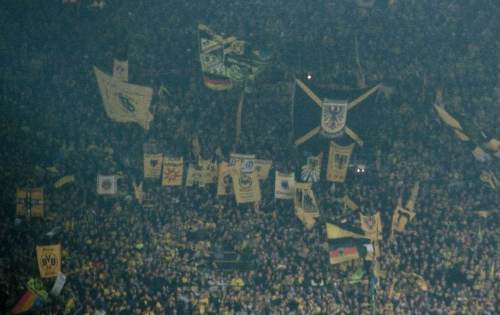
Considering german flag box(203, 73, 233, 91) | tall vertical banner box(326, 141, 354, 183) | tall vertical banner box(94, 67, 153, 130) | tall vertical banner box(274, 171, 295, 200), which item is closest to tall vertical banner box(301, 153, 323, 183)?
tall vertical banner box(326, 141, 354, 183)

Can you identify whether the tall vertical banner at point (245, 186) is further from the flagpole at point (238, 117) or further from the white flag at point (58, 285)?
the white flag at point (58, 285)

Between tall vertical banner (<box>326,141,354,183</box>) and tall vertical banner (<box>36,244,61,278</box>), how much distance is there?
10.2 meters

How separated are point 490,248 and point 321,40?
9.87 m

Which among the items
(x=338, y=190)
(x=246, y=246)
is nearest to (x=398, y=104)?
(x=338, y=190)

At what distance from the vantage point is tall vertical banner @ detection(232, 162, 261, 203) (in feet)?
117

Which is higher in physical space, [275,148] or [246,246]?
[275,148]

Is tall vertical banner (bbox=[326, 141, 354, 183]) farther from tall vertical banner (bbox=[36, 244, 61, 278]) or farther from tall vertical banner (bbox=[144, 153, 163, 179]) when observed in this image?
tall vertical banner (bbox=[36, 244, 61, 278])

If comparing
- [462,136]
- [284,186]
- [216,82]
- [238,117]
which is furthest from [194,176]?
[462,136]

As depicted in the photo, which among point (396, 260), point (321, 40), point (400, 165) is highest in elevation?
point (321, 40)

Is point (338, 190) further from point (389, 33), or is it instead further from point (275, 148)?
point (389, 33)

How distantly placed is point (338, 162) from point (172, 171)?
18.7ft

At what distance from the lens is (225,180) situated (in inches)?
1410

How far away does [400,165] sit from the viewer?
124 ft

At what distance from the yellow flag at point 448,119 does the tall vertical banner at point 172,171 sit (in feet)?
31.9
